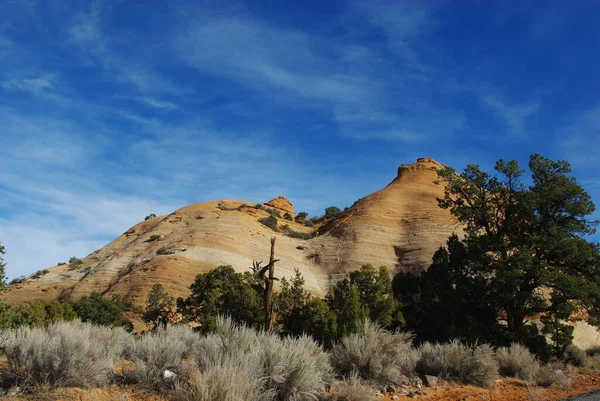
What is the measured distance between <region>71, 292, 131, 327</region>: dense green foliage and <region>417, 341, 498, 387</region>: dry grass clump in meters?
25.8

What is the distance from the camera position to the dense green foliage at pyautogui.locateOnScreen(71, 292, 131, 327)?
3284 centimetres

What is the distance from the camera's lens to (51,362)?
7.75 meters

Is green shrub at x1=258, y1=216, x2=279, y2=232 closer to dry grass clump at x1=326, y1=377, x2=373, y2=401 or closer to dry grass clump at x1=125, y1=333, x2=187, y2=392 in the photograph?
dry grass clump at x1=125, y1=333, x2=187, y2=392

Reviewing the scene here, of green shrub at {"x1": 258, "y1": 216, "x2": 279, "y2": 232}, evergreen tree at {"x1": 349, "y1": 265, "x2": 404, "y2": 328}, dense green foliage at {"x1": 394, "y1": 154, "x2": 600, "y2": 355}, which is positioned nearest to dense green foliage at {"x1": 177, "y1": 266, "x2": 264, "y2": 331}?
evergreen tree at {"x1": 349, "y1": 265, "x2": 404, "y2": 328}

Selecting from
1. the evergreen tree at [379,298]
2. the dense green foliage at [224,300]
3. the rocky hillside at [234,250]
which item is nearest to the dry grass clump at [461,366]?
the evergreen tree at [379,298]

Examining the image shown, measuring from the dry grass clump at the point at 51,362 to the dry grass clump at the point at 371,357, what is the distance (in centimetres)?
550

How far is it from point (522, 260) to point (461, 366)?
36.2 ft

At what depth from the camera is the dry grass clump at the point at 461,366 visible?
12492 millimetres

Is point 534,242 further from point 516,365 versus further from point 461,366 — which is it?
point 461,366

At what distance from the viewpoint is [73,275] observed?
54219mm

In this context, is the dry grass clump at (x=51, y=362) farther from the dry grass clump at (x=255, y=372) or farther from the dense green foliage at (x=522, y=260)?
the dense green foliage at (x=522, y=260)

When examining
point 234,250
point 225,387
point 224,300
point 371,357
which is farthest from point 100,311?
point 225,387

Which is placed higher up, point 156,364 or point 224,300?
point 224,300

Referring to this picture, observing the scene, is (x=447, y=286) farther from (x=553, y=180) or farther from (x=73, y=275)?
(x=73, y=275)
